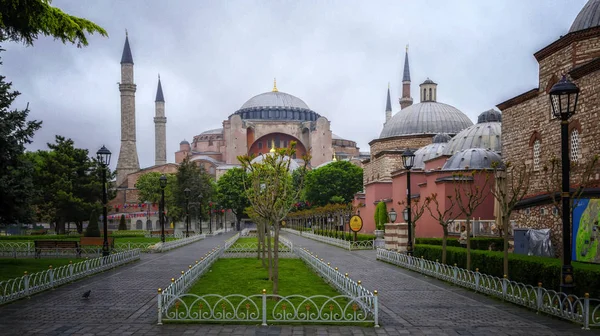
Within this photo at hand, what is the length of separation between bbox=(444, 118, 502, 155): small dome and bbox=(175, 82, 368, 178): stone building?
159ft

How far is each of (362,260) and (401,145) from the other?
2648 cm

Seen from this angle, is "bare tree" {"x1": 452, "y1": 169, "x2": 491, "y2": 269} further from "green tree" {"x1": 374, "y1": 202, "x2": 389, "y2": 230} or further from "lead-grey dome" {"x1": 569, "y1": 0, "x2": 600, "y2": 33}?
"green tree" {"x1": 374, "y1": 202, "x2": 389, "y2": 230}

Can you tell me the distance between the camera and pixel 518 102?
20.5 meters

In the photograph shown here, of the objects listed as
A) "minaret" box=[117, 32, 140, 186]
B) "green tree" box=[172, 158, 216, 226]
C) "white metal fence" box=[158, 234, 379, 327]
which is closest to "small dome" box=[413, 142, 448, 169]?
"green tree" box=[172, 158, 216, 226]

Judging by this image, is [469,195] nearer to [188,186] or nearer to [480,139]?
[480,139]

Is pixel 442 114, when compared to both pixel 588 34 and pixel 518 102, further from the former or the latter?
pixel 588 34

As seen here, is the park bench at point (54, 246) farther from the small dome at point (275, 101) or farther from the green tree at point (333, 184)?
the small dome at point (275, 101)

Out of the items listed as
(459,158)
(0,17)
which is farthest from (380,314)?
(459,158)

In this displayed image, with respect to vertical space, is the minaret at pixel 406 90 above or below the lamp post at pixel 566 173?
above

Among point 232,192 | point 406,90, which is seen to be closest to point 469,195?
point 232,192

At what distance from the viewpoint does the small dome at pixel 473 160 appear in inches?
1028

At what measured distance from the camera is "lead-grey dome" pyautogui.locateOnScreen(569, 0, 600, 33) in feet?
57.2

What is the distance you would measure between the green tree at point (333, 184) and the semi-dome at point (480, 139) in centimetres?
2286

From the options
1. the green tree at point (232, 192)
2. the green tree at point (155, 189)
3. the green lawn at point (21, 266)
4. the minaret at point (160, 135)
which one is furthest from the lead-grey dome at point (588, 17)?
the minaret at point (160, 135)
